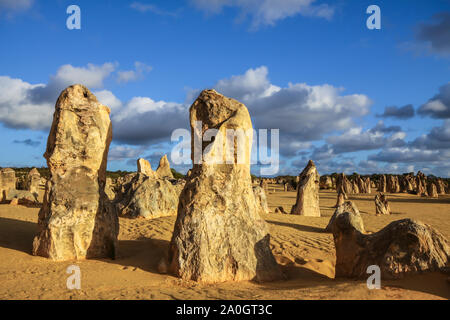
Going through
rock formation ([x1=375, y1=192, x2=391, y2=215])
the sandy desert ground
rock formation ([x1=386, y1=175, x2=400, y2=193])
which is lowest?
the sandy desert ground

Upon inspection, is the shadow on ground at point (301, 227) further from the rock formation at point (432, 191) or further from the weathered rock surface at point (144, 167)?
the rock formation at point (432, 191)

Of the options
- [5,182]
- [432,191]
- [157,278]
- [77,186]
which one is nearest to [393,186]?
[432,191]

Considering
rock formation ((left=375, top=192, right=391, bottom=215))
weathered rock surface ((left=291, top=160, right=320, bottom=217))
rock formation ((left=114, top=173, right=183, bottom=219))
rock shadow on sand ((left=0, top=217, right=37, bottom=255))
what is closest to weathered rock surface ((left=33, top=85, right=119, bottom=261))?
rock shadow on sand ((left=0, top=217, right=37, bottom=255))

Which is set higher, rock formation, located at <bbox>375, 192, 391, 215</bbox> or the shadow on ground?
rock formation, located at <bbox>375, 192, 391, 215</bbox>

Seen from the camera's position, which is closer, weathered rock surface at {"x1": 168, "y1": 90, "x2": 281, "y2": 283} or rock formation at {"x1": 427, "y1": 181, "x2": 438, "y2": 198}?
weathered rock surface at {"x1": 168, "y1": 90, "x2": 281, "y2": 283}

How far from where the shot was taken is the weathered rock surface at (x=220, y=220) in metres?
5.55

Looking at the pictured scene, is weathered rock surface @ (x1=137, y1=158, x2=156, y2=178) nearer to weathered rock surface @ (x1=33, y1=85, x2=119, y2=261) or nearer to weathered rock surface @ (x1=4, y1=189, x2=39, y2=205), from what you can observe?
weathered rock surface @ (x1=4, y1=189, x2=39, y2=205)

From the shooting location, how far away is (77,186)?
6.98 m

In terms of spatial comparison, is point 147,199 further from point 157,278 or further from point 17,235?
point 157,278

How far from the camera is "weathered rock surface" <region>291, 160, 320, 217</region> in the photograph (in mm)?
15234

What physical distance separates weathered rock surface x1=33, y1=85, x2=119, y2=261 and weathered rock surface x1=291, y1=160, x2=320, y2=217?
391 inches
